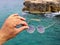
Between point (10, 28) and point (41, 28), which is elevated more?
point (10, 28)

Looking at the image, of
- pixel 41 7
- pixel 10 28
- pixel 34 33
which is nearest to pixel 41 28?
pixel 34 33

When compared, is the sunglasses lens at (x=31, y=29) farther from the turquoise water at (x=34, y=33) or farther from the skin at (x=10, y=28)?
the skin at (x=10, y=28)

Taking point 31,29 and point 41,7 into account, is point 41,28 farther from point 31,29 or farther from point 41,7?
point 41,7

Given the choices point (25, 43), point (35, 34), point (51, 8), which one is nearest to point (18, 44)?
point (25, 43)

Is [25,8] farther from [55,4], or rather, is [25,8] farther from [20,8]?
[55,4]

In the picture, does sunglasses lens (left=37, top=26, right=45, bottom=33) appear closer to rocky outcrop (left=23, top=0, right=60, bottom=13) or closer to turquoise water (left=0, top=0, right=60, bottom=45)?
turquoise water (left=0, top=0, right=60, bottom=45)

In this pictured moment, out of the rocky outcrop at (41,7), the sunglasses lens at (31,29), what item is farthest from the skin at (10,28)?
the rocky outcrop at (41,7)

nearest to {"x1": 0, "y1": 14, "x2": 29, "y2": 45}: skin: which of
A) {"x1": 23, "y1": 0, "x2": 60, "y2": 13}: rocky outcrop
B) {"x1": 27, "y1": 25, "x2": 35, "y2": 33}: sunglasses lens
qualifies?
{"x1": 27, "y1": 25, "x2": 35, "y2": 33}: sunglasses lens

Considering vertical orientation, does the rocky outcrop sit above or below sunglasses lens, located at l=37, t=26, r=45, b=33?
above

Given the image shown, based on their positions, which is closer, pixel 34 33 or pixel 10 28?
pixel 10 28
